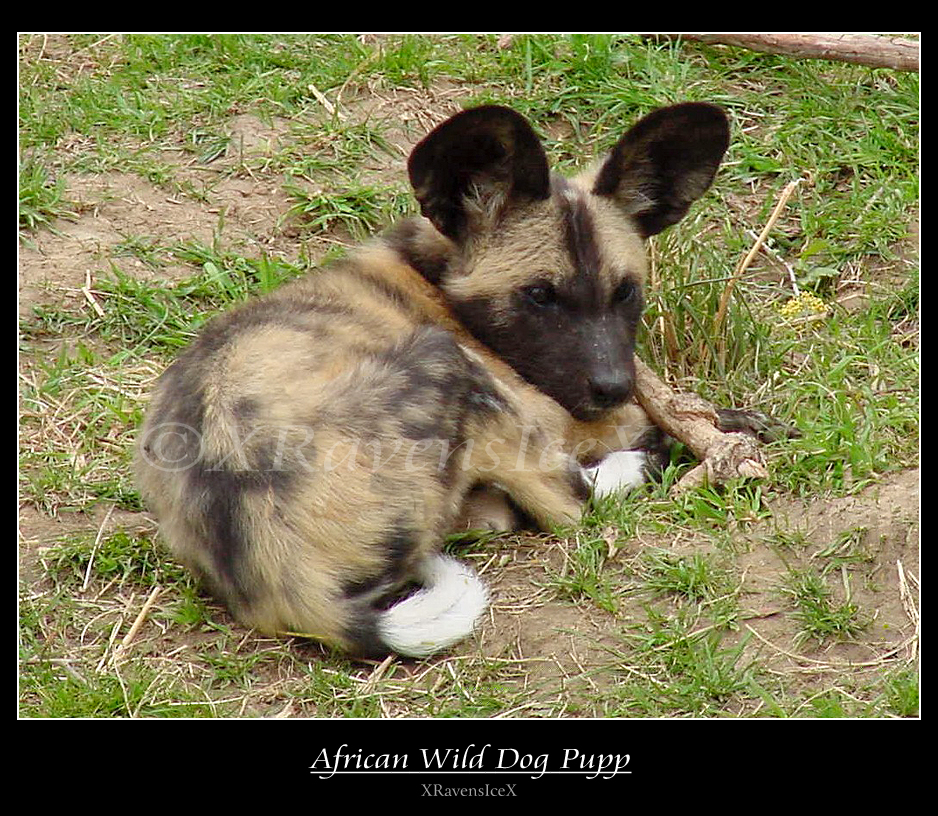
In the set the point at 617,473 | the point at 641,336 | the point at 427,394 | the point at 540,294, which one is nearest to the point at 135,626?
the point at 427,394

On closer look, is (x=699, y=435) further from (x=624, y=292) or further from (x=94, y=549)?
(x=94, y=549)

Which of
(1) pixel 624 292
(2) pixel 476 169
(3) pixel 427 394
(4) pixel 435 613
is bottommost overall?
(4) pixel 435 613

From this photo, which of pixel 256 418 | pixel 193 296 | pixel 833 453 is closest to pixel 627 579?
pixel 833 453

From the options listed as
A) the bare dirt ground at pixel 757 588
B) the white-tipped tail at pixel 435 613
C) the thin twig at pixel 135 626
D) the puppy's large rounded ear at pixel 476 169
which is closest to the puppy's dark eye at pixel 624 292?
the puppy's large rounded ear at pixel 476 169

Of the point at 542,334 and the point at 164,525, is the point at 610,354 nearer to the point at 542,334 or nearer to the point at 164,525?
the point at 542,334

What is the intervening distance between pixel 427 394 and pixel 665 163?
148cm

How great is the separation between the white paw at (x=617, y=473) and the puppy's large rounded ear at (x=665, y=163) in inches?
35.4

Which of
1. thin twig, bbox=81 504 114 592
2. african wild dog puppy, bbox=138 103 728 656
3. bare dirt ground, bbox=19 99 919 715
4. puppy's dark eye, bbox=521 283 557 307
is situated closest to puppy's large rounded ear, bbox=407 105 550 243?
african wild dog puppy, bbox=138 103 728 656

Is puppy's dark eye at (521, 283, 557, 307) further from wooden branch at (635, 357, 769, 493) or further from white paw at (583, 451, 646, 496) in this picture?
white paw at (583, 451, 646, 496)

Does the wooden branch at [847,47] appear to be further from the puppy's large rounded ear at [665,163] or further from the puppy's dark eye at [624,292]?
the puppy's dark eye at [624,292]

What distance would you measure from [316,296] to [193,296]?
4.78 feet

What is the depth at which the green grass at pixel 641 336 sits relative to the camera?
385 cm

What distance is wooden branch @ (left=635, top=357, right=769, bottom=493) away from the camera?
4590 mm

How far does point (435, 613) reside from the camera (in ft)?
13.0
